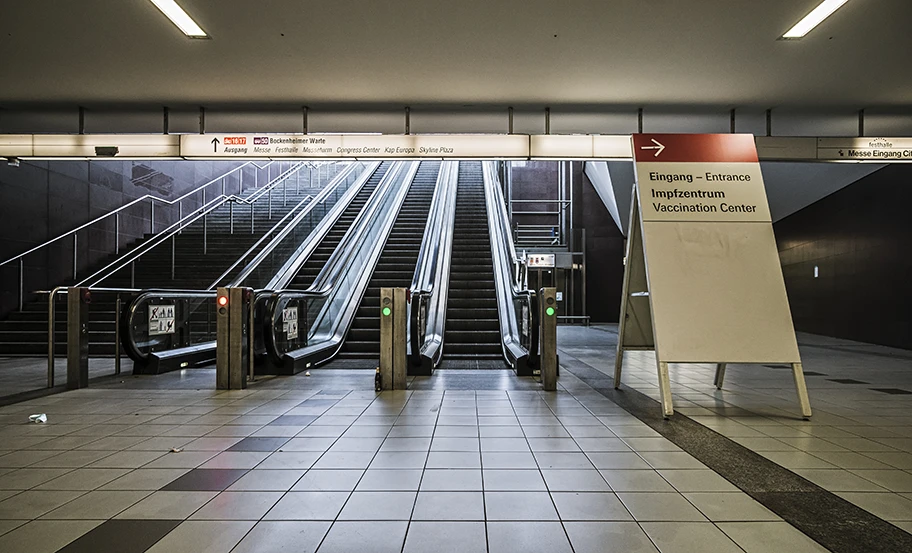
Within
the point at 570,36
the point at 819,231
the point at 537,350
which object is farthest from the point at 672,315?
the point at 819,231

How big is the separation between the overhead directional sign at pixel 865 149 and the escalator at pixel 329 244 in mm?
8486

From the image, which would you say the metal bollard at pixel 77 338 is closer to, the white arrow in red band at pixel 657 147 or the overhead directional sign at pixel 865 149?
the white arrow in red band at pixel 657 147

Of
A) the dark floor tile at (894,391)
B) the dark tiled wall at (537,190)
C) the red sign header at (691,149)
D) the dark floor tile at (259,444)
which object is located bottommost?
the dark floor tile at (894,391)

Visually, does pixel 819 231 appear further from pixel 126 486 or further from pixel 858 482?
pixel 126 486

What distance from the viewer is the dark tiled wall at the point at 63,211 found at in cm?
946

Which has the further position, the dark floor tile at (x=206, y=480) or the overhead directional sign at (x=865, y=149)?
the overhead directional sign at (x=865, y=149)

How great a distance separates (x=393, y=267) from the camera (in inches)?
447

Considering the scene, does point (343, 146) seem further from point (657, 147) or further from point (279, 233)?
point (279, 233)

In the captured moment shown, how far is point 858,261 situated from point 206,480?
12660 mm

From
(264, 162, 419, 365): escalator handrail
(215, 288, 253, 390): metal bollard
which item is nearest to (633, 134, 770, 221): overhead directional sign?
(215, 288, 253, 390): metal bollard

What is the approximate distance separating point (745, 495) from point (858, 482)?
0.77m

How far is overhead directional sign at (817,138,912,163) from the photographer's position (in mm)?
7164

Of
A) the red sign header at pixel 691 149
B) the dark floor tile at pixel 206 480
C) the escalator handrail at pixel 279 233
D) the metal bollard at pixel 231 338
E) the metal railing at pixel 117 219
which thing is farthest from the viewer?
the metal railing at pixel 117 219

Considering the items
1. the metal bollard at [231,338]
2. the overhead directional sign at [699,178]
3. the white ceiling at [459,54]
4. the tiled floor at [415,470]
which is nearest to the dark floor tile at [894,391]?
the tiled floor at [415,470]
